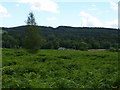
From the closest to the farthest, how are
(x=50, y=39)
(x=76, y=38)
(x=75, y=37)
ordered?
→ (x=50, y=39), (x=76, y=38), (x=75, y=37)

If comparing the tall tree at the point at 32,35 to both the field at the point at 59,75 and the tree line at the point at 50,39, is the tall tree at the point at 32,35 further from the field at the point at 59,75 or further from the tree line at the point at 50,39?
the field at the point at 59,75

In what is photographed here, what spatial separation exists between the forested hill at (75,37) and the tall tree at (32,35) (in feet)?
83.3

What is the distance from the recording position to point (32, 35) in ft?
78.8

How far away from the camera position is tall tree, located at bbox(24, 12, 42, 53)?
2408 cm

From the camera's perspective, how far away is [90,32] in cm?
13200

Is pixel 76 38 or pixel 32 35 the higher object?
pixel 32 35

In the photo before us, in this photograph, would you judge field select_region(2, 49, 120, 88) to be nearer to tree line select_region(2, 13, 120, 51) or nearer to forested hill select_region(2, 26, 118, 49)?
tree line select_region(2, 13, 120, 51)

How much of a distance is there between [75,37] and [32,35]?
290ft

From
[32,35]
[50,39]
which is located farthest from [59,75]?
[50,39]

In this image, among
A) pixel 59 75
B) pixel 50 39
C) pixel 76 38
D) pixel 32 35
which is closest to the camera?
pixel 59 75

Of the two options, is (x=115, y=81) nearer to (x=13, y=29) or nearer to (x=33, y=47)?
(x=33, y=47)

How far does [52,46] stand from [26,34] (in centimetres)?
5116

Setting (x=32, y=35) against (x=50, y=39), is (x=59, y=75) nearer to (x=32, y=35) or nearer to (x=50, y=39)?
(x=32, y=35)

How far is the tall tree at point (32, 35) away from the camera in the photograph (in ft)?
79.0
